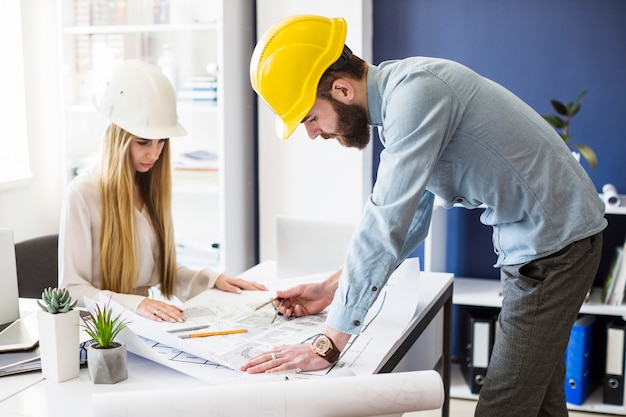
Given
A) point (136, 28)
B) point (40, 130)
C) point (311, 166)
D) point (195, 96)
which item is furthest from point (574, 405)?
point (40, 130)

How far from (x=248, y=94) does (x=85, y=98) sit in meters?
0.84

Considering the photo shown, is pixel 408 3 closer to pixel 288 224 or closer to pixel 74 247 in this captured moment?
pixel 288 224

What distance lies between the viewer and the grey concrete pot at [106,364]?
1487 millimetres

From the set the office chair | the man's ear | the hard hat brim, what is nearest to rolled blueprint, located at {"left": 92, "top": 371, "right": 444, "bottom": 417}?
the man's ear

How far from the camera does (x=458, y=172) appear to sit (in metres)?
1.68

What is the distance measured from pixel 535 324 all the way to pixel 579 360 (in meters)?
1.69

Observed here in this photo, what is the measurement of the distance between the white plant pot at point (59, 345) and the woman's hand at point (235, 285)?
67 centimetres

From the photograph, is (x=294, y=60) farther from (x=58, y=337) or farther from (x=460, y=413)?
(x=460, y=413)

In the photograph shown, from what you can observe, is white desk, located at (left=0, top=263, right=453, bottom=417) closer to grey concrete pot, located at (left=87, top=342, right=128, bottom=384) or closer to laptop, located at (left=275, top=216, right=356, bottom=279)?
grey concrete pot, located at (left=87, top=342, right=128, bottom=384)

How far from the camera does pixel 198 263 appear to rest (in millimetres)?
3658

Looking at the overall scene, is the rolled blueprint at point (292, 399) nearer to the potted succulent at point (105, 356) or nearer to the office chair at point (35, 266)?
the potted succulent at point (105, 356)

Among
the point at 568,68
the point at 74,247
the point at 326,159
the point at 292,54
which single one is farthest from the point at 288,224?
the point at 568,68

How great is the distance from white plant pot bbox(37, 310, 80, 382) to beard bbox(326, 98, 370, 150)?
697 millimetres

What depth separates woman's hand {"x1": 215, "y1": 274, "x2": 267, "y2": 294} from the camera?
2156 mm
